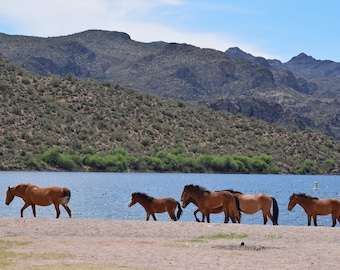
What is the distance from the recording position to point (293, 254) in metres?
17.2

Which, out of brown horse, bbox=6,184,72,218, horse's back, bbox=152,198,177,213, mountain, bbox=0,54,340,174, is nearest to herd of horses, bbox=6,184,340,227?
brown horse, bbox=6,184,72,218

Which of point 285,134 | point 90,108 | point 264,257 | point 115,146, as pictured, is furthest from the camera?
point 285,134

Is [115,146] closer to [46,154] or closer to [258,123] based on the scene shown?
[46,154]

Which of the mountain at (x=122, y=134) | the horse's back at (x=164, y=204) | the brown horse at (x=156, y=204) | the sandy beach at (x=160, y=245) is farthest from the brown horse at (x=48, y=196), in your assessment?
the mountain at (x=122, y=134)

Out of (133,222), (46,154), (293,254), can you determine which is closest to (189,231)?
(133,222)

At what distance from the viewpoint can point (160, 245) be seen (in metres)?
18.6

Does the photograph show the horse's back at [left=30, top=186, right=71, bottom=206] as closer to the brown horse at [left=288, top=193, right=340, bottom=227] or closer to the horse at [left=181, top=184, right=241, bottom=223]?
the horse at [left=181, top=184, right=241, bottom=223]

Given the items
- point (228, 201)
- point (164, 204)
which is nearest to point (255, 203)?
point (228, 201)

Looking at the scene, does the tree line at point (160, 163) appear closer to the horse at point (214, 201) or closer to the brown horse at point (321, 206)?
the horse at point (214, 201)

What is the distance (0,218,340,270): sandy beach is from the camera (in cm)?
1523

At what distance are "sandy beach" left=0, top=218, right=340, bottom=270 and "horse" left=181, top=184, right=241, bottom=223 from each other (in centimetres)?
212

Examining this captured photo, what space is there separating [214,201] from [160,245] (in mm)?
7177

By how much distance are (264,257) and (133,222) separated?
27.9 ft

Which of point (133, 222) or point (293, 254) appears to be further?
point (133, 222)
